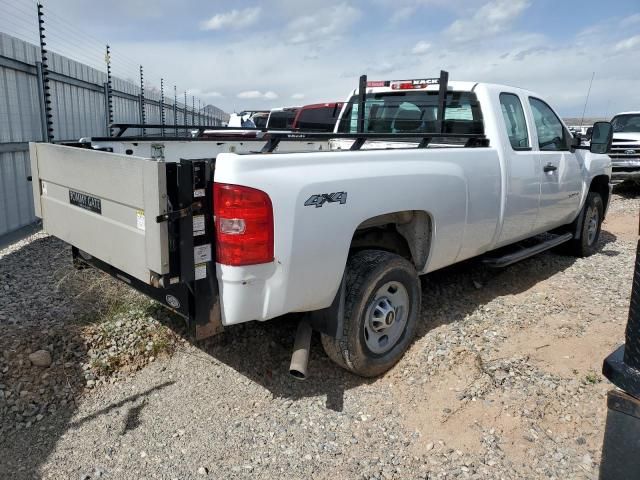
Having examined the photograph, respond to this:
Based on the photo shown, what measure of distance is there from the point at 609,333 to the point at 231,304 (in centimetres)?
318

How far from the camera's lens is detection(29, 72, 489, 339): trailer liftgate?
2.71m

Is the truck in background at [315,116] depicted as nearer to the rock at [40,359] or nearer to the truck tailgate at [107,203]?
the truck tailgate at [107,203]

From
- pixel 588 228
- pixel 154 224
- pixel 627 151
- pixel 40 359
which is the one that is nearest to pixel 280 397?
pixel 154 224

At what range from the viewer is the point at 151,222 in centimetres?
276

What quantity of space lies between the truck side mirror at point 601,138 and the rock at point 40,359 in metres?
5.76

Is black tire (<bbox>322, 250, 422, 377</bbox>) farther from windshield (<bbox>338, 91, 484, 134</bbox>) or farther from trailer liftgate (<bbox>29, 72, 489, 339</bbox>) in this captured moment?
windshield (<bbox>338, 91, 484, 134</bbox>)

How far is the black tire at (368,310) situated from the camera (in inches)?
138

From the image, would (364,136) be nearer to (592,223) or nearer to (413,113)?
(413,113)

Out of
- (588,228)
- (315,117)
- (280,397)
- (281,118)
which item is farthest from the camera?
(281,118)

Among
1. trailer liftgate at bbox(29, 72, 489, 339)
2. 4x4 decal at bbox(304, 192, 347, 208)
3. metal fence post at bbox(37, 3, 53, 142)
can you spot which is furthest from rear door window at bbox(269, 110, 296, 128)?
4x4 decal at bbox(304, 192, 347, 208)

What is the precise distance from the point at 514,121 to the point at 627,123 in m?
12.1

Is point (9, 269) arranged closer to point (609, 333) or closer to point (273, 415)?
point (273, 415)

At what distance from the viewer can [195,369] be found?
3.82 m

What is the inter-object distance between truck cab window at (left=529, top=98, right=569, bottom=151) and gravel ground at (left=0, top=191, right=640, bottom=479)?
5.85 feet
